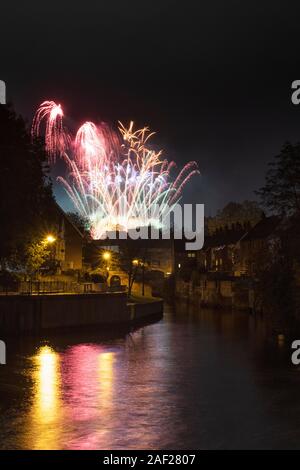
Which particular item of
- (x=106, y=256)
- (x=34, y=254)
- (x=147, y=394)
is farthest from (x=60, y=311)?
(x=106, y=256)

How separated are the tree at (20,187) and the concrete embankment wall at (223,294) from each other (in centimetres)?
4135

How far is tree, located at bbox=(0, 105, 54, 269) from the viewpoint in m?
51.7

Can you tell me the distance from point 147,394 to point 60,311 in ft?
90.3

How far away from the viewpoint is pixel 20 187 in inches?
2061

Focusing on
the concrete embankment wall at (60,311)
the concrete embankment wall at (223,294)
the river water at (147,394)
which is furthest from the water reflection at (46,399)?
the concrete embankment wall at (223,294)

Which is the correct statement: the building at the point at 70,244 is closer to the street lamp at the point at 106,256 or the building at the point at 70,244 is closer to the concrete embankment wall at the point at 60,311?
the street lamp at the point at 106,256

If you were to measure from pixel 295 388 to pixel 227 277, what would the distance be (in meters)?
69.7

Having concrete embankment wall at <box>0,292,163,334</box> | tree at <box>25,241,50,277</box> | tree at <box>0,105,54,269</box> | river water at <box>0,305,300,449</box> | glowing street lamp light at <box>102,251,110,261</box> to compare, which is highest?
tree at <box>0,105,54,269</box>

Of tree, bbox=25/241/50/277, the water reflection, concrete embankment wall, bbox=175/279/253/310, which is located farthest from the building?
the water reflection

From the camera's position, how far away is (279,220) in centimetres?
6169

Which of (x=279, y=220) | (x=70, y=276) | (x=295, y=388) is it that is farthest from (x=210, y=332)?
(x=295, y=388)

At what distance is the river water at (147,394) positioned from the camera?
2434 centimetres

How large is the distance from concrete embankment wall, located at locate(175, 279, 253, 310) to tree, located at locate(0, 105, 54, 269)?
4135 centimetres

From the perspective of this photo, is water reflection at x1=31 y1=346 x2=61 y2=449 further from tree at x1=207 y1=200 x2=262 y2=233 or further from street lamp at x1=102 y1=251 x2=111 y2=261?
tree at x1=207 y1=200 x2=262 y2=233
